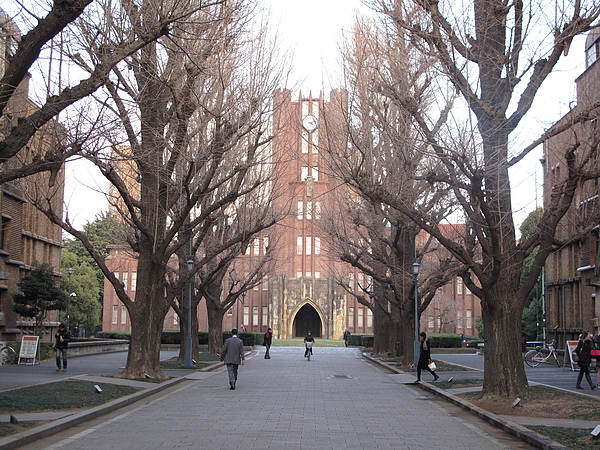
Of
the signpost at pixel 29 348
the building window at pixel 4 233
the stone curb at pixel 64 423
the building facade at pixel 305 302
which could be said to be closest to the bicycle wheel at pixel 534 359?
the stone curb at pixel 64 423

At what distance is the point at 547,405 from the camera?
14602 millimetres

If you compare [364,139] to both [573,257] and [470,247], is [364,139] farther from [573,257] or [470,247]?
[573,257]

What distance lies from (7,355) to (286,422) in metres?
18.5

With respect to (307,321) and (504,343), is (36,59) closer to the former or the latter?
(504,343)

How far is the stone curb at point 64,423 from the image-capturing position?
32.9 ft

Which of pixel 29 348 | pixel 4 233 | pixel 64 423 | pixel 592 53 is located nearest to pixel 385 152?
pixel 64 423

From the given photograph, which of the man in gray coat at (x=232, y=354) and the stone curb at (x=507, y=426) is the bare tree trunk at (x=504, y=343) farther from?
the man in gray coat at (x=232, y=354)

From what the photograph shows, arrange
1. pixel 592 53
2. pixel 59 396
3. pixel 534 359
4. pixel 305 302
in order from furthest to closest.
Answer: pixel 305 302
pixel 534 359
pixel 592 53
pixel 59 396

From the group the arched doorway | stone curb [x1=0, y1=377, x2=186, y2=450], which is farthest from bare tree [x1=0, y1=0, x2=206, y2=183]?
the arched doorway

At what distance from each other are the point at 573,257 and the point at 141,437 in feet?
92.5

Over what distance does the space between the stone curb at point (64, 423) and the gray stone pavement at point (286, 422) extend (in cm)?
14

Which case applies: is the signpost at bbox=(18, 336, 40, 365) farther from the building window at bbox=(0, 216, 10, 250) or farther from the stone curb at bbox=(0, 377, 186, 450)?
Answer: the stone curb at bbox=(0, 377, 186, 450)

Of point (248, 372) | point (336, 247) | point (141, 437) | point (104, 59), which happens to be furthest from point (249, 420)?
point (336, 247)

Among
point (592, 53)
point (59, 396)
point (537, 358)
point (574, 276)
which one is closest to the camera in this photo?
point (59, 396)
